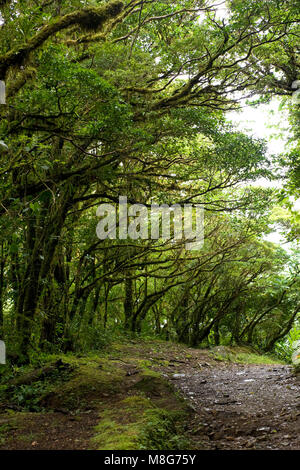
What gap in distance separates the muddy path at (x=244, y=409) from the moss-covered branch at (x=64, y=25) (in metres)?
4.65

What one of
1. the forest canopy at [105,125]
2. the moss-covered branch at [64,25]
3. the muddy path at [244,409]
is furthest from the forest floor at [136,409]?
the moss-covered branch at [64,25]

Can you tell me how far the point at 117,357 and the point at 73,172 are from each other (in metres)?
3.90

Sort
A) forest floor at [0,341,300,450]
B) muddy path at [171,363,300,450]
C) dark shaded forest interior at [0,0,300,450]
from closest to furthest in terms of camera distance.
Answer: forest floor at [0,341,300,450]
muddy path at [171,363,300,450]
dark shaded forest interior at [0,0,300,450]

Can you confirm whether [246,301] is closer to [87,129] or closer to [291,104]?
[291,104]

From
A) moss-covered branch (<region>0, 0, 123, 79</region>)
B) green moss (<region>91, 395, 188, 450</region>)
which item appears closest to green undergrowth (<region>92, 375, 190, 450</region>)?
green moss (<region>91, 395, 188, 450</region>)

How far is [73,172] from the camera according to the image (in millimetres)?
6141

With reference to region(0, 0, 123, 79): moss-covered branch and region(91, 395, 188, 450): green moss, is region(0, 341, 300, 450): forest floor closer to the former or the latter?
region(91, 395, 188, 450): green moss

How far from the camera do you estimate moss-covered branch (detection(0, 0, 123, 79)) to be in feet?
14.6

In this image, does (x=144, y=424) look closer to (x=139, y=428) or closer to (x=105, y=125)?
(x=139, y=428)

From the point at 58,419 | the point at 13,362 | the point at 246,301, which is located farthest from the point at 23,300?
the point at 246,301

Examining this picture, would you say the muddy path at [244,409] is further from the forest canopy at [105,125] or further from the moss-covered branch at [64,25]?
the moss-covered branch at [64,25]

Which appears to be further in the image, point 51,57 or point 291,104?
point 291,104

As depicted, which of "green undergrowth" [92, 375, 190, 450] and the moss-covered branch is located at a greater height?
the moss-covered branch

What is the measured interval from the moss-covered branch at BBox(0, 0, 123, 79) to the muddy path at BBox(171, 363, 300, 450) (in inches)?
183
